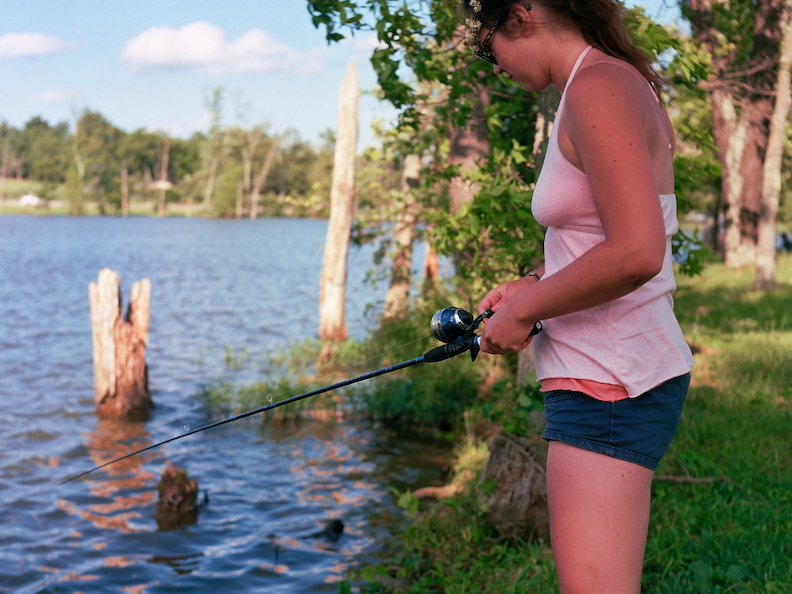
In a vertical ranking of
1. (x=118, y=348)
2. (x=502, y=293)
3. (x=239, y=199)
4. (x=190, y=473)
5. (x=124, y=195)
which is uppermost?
(x=239, y=199)

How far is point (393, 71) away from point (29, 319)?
1871 cm

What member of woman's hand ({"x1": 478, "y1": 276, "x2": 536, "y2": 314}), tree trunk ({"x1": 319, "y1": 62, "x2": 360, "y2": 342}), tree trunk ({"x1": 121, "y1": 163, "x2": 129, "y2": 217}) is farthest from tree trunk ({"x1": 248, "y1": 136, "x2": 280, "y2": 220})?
woman's hand ({"x1": 478, "y1": 276, "x2": 536, "y2": 314})

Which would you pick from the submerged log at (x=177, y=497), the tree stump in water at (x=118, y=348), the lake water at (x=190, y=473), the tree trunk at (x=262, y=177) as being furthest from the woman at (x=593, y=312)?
the tree trunk at (x=262, y=177)

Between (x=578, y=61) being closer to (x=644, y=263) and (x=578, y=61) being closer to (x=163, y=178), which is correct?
(x=644, y=263)

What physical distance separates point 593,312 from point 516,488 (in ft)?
11.5

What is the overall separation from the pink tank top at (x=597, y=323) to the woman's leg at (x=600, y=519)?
16 centimetres

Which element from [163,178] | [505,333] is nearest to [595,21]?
[505,333]

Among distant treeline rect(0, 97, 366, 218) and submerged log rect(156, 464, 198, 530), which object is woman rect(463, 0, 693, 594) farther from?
distant treeline rect(0, 97, 366, 218)

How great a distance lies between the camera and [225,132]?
4067 inches

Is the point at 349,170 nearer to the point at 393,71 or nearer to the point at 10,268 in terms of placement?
the point at 393,71

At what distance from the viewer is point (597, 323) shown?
6.30 ft

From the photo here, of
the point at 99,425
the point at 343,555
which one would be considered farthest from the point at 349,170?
the point at 343,555

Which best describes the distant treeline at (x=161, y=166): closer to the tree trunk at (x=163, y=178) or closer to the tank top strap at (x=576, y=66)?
the tree trunk at (x=163, y=178)

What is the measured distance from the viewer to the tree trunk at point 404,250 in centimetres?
1212
